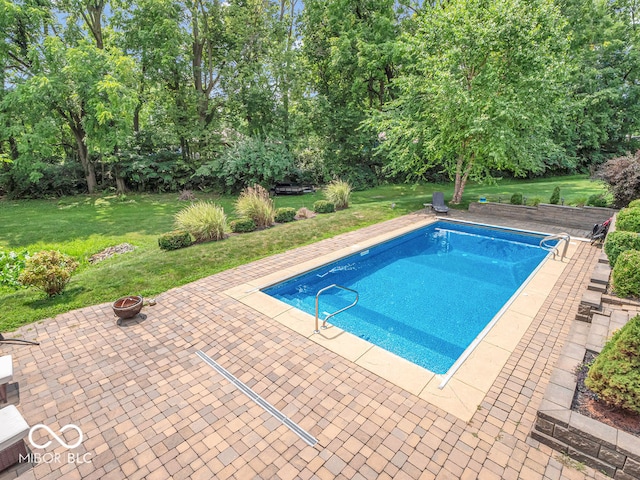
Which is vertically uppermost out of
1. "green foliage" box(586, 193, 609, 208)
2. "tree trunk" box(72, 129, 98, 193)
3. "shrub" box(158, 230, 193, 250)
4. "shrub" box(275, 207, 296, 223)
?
"tree trunk" box(72, 129, 98, 193)

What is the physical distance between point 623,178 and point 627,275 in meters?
8.31

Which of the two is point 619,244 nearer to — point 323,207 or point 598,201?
point 598,201

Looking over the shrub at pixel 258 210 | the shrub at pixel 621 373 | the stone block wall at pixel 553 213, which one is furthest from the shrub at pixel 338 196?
the shrub at pixel 621 373

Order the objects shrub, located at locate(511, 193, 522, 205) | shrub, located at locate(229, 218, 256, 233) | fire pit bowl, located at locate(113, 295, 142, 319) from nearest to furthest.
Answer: fire pit bowl, located at locate(113, 295, 142, 319)
shrub, located at locate(229, 218, 256, 233)
shrub, located at locate(511, 193, 522, 205)

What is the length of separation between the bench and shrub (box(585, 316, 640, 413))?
590 centimetres

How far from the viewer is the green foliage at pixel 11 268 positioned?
767 cm

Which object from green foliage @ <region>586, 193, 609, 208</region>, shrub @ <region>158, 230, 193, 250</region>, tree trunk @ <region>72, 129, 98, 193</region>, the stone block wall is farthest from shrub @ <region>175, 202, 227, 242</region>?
green foliage @ <region>586, 193, 609, 208</region>

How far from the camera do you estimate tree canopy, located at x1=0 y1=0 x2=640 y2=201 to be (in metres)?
12.4

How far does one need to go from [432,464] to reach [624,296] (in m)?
5.26

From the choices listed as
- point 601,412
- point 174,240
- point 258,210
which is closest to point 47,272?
point 174,240

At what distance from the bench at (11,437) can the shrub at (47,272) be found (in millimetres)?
3879

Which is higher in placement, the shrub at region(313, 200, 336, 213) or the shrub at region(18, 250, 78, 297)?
the shrub at region(313, 200, 336, 213)

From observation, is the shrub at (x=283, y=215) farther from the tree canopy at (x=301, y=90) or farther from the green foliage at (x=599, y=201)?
the green foliage at (x=599, y=201)

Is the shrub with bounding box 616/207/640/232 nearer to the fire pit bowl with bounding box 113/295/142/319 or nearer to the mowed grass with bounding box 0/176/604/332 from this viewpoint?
the mowed grass with bounding box 0/176/604/332
